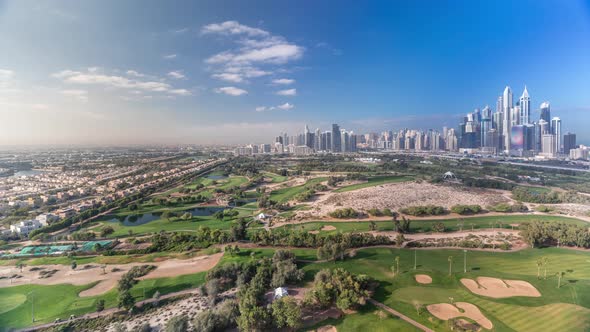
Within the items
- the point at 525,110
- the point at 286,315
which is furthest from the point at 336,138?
the point at 286,315

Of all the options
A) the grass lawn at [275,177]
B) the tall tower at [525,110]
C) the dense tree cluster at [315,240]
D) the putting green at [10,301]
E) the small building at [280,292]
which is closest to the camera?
the small building at [280,292]

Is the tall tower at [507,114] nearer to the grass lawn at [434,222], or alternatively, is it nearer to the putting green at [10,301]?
the grass lawn at [434,222]

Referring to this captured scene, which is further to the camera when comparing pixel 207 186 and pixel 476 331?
pixel 207 186

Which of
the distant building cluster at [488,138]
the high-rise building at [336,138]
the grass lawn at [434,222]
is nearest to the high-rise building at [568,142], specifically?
the distant building cluster at [488,138]

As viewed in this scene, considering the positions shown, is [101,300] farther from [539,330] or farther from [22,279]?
[539,330]

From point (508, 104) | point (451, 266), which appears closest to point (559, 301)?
point (451, 266)

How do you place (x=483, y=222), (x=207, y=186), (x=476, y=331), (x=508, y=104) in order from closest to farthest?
(x=476, y=331), (x=483, y=222), (x=207, y=186), (x=508, y=104)
